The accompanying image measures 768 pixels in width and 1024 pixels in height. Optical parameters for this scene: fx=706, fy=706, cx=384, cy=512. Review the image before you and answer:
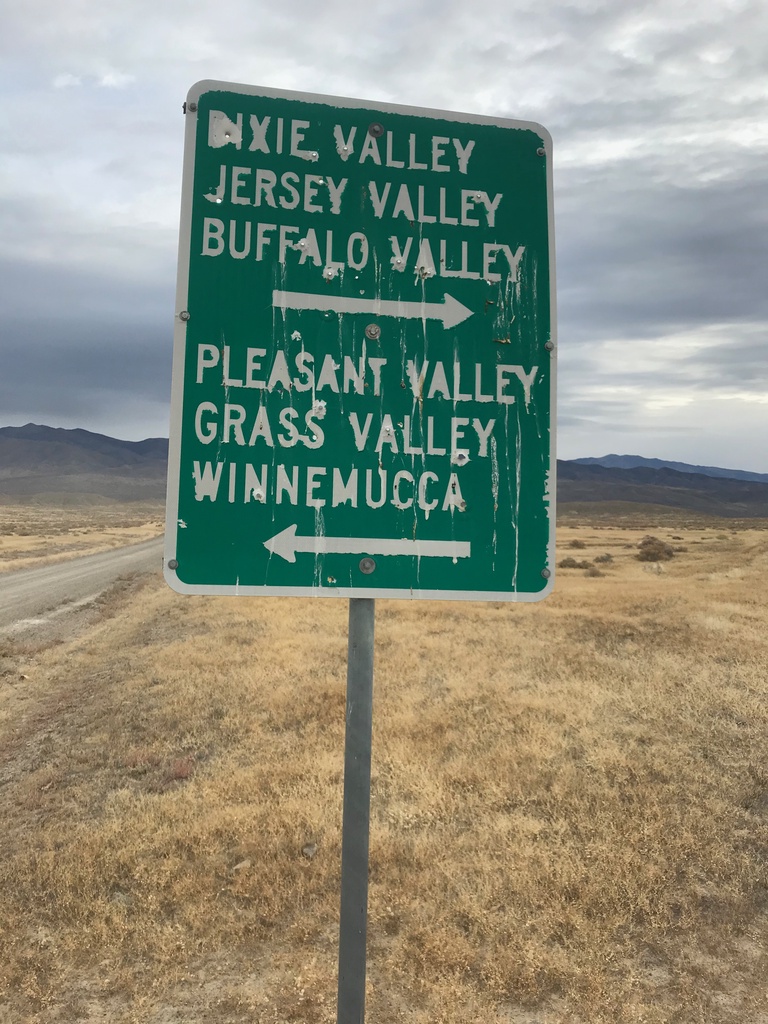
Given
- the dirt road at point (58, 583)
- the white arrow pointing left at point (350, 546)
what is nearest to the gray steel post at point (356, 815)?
the white arrow pointing left at point (350, 546)

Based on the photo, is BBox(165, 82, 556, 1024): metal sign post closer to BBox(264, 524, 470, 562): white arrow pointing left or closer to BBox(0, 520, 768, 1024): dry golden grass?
BBox(264, 524, 470, 562): white arrow pointing left

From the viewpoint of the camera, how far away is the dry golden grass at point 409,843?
4.02m

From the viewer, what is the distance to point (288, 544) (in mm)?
2129

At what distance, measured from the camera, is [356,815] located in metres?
2.13

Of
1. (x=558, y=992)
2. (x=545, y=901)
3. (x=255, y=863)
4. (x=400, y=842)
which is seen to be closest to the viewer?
(x=558, y=992)

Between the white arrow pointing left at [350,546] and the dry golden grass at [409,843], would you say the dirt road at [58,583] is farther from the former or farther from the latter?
the white arrow pointing left at [350,546]

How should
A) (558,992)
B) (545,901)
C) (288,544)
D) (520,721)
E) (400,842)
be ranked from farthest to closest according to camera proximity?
(520,721)
(400,842)
(545,901)
(558,992)
(288,544)

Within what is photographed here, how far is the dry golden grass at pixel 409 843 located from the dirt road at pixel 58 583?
9354 mm

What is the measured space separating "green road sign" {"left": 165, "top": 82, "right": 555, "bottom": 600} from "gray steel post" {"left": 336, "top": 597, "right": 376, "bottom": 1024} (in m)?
0.17

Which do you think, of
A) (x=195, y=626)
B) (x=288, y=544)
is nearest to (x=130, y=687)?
(x=195, y=626)

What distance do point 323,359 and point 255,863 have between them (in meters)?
A: 4.44

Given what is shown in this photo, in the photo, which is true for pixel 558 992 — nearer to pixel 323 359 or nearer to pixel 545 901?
pixel 545 901

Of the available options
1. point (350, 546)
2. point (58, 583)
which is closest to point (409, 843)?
point (350, 546)

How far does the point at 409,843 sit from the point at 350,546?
4.30 m
